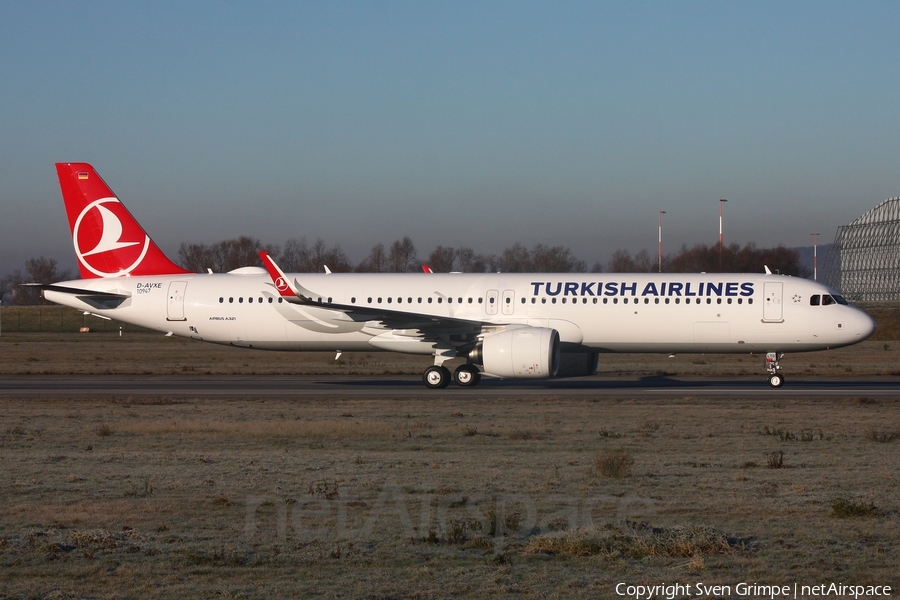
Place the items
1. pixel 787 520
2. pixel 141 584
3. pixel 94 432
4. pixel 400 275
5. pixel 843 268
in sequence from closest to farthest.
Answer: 1. pixel 141 584
2. pixel 787 520
3. pixel 94 432
4. pixel 400 275
5. pixel 843 268

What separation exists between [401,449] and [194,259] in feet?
311

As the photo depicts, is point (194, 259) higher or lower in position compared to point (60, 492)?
higher

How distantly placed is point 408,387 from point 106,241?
11.5m

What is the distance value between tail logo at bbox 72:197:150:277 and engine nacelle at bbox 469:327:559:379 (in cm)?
1295

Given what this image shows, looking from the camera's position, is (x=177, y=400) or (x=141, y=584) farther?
(x=177, y=400)

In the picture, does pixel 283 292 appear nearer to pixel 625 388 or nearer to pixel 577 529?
pixel 625 388

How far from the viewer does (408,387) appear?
28.3 m

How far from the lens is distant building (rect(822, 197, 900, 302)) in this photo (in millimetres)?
125250

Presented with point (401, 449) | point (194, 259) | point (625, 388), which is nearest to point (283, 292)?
point (625, 388)

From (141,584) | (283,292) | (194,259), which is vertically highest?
(194,259)

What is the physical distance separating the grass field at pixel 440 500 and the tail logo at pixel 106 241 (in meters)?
10.1

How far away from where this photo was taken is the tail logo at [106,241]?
31.5 m

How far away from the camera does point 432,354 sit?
28641 millimetres

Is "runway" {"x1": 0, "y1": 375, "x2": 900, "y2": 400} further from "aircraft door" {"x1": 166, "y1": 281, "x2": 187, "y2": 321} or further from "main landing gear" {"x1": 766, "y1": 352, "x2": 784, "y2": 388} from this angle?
"aircraft door" {"x1": 166, "y1": 281, "x2": 187, "y2": 321}
